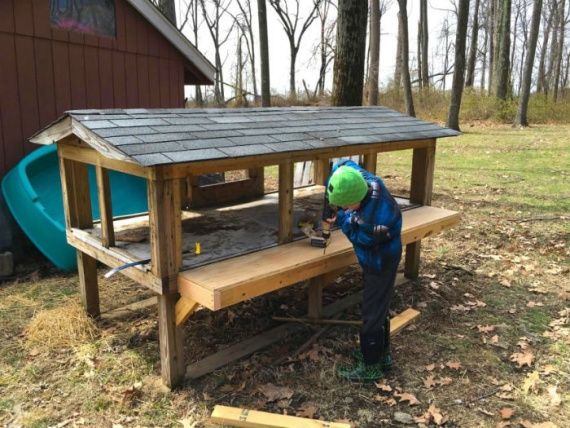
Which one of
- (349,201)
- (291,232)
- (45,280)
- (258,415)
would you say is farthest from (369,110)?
(45,280)

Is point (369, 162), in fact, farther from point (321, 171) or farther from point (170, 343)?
point (170, 343)

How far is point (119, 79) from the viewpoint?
810 centimetres

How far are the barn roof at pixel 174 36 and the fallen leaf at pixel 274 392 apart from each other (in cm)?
661

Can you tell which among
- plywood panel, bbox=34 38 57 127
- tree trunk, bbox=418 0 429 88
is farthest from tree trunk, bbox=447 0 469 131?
plywood panel, bbox=34 38 57 127

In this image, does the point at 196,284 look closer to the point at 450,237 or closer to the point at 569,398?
the point at 569,398

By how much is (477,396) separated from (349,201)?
179 centimetres

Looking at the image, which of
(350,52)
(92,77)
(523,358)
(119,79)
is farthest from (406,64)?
(523,358)

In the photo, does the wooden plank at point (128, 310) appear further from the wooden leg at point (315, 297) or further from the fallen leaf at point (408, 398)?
the fallen leaf at point (408, 398)

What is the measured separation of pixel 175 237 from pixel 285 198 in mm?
1031

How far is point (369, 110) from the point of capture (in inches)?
235

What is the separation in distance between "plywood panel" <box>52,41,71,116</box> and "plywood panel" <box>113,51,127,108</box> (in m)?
0.79

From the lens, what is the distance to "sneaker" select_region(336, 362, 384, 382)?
386 cm

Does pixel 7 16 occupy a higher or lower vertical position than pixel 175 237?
higher

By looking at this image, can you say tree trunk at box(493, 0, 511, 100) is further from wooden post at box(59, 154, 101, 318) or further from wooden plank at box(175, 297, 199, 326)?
wooden plank at box(175, 297, 199, 326)
